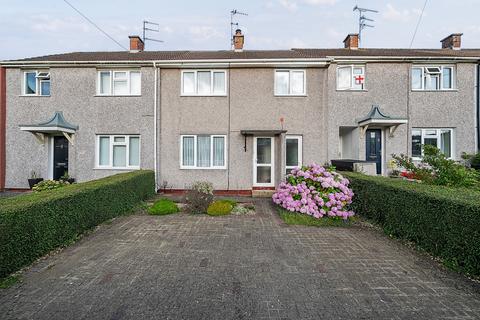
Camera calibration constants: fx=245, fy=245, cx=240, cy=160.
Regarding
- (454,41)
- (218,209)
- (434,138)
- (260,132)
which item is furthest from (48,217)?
(454,41)

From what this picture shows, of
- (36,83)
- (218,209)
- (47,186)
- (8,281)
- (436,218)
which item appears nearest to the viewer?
(8,281)

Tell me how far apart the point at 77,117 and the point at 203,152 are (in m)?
5.66

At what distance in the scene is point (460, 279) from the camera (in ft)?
11.4

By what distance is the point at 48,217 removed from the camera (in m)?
4.23

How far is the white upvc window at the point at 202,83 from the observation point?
1070 cm

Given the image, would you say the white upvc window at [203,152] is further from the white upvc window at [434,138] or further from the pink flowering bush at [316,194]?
the white upvc window at [434,138]

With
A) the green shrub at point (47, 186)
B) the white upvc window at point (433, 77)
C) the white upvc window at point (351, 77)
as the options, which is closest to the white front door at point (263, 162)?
the white upvc window at point (351, 77)

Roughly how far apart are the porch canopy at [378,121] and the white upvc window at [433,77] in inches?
84.5

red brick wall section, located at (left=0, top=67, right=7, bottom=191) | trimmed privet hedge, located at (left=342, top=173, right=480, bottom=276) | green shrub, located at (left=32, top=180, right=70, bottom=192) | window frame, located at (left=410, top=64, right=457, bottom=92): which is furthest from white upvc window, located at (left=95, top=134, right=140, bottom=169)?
window frame, located at (left=410, top=64, right=457, bottom=92)

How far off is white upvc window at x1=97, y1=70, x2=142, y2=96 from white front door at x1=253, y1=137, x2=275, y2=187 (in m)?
5.73

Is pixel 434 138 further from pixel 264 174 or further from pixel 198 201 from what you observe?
pixel 198 201

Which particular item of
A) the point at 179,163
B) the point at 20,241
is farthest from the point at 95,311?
the point at 179,163

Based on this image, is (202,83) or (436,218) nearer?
(436,218)

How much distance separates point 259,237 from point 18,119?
11979mm
